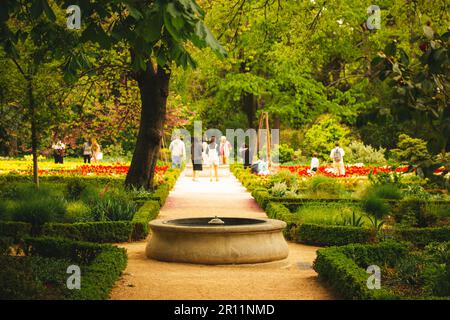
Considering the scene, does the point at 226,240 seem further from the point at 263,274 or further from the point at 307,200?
the point at 307,200

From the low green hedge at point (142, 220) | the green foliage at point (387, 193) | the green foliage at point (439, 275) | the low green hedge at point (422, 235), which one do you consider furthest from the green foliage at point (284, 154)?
the green foliage at point (439, 275)

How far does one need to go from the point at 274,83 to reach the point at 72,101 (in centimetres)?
1719

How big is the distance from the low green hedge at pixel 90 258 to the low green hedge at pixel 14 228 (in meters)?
1.39

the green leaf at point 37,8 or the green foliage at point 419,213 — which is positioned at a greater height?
the green leaf at point 37,8

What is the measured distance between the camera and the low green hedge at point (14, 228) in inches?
432

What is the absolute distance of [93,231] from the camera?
1154cm

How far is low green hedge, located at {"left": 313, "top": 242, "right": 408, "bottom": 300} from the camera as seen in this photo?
21.8ft

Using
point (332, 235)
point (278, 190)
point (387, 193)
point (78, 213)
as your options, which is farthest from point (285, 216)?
point (278, 190)

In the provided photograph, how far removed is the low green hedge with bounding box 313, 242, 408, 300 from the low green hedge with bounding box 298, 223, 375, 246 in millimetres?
1635

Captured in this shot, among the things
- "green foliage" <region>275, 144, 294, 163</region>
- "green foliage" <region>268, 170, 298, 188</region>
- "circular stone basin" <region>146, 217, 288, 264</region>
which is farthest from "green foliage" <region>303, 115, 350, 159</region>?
"circular stone basin" <region>146, 217, 288, 264</region>

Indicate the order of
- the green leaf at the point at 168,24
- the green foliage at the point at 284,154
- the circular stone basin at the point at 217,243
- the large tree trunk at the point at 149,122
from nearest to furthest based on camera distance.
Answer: the green leaf at the point at 168,24, the circular stone basin at the point at 217,243, the large tree trunk at the point at 149,122, the green foliage at the point at 284,154

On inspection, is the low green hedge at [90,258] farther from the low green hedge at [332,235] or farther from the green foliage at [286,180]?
the green foliage at [286,180]

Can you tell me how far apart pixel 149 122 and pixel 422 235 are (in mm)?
8337

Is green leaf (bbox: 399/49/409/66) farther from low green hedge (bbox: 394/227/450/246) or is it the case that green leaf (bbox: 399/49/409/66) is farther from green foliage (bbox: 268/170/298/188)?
green foliage (bbox: 268/170/298/188)
